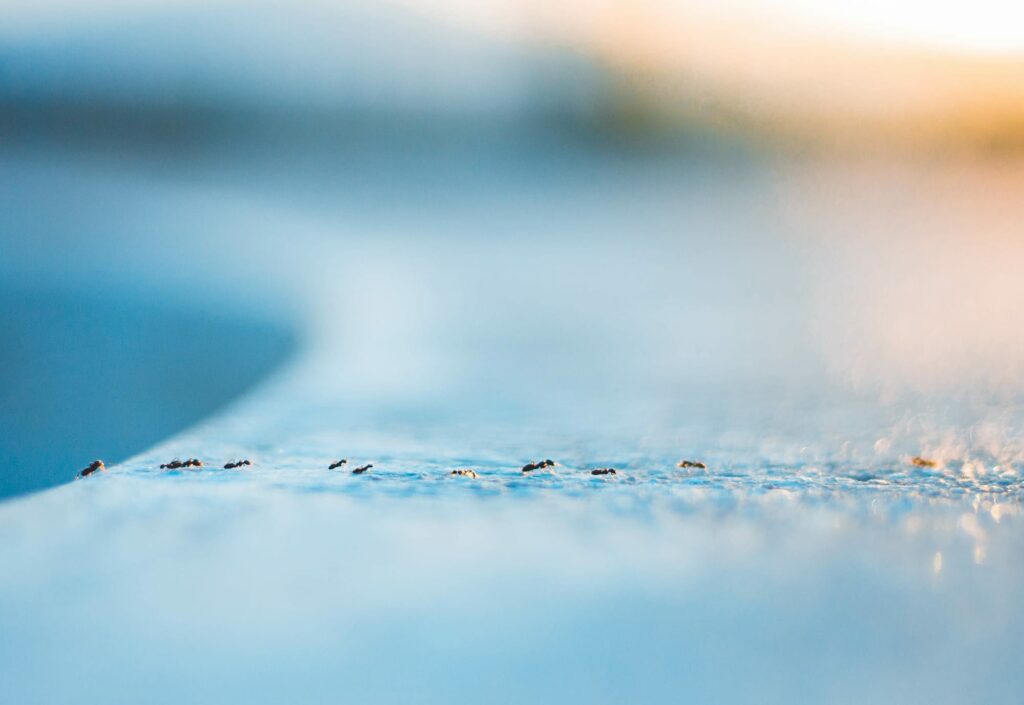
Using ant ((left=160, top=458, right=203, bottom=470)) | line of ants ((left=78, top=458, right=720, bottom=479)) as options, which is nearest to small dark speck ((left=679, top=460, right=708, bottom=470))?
line of ants ((left=78, top=458, right=720, bottom=479))

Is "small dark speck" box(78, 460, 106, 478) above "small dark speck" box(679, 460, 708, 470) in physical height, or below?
above

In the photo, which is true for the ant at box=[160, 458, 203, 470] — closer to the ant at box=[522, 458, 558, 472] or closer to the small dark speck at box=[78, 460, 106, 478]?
the small dark speck at box=[78, 460, 106, 478]

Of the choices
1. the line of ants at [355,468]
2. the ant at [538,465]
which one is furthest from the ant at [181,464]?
the ant at [538,465]

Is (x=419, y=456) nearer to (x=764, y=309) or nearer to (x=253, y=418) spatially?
(x=253, y=418)

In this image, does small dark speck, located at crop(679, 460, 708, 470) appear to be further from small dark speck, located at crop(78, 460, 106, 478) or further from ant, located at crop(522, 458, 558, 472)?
small dark speck, located at crop(78, 460, 106, 478)

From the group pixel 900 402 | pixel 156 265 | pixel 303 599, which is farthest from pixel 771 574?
pixel 156 265

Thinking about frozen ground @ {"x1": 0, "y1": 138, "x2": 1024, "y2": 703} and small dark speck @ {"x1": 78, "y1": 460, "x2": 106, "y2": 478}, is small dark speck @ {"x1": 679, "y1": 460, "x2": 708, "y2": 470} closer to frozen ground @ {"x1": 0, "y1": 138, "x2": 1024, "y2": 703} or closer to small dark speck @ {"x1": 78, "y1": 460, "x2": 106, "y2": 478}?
frozen ground @ {"x1": 0, "y1": 138, "x2": 1024, "y2": 703}

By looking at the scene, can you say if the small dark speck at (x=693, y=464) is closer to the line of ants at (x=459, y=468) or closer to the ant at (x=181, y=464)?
the line of ants at (x=459, y=468)

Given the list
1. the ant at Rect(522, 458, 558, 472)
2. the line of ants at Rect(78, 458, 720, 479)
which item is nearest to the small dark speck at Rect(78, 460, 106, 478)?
the line of ants at Rect(78, 458, 720, 479)

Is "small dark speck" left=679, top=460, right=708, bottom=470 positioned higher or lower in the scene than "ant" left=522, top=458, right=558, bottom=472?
lower

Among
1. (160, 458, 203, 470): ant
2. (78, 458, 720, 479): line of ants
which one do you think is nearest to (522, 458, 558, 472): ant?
(78, 458, 720, 479): line of ants
